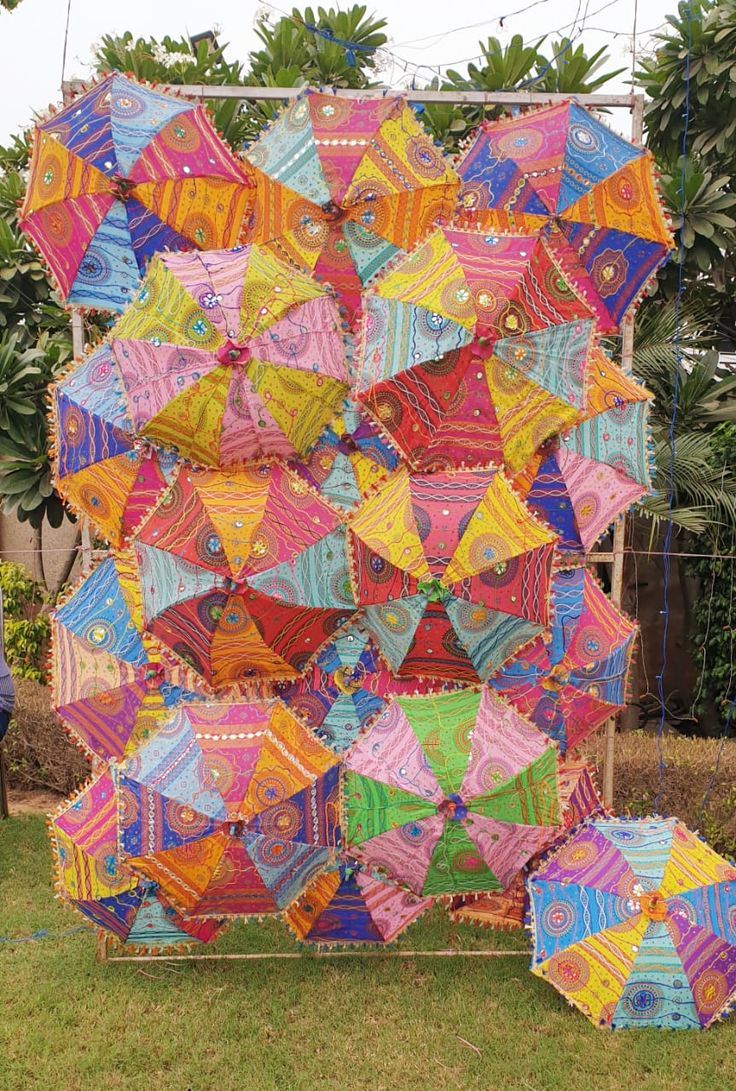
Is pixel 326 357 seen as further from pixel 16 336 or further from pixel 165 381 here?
pixel 16 336

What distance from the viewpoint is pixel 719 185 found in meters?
5.86

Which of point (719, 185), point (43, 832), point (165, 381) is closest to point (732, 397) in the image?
point (719, 185)

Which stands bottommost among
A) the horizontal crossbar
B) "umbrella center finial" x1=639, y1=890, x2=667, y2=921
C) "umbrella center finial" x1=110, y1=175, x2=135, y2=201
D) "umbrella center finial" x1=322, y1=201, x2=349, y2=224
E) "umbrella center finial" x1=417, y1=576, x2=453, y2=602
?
"umbrella center finial" x1=639, y1=890, x2=667, y2=921

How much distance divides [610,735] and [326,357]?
1916 mm

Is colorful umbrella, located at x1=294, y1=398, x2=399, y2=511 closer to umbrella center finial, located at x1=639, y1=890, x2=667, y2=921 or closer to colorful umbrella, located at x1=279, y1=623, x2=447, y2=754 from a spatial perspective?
colorful umbrella, located at x1=279, y1=623, x2=447, y2=754

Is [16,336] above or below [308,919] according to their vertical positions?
above

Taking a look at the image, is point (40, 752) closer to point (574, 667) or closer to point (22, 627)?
point (22, 627)

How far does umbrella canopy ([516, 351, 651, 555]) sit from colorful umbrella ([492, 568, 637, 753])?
0.65 ft

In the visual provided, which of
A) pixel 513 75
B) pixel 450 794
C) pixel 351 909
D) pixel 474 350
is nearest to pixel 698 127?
pixel 513 75

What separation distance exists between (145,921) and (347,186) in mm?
2844

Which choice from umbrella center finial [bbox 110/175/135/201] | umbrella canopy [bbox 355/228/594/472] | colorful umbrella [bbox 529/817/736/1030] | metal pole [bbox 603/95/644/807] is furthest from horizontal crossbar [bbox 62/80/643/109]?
colorful umbrella [bbox 529/817/736/1030]

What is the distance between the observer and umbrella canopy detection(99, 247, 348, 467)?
135 inches

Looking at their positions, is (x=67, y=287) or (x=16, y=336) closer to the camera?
(x=67, y=287)

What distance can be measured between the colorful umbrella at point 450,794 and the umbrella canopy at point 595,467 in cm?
74
